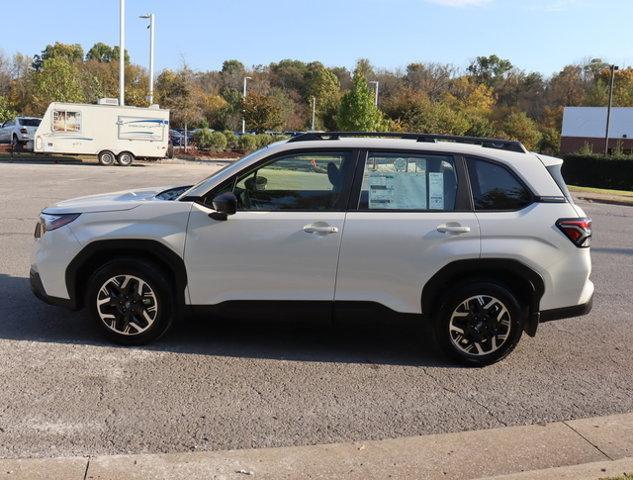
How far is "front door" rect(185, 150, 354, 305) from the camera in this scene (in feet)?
16.2

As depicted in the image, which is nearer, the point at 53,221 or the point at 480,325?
the point at 480,325

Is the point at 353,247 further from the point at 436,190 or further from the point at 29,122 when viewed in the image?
the point at 29,122

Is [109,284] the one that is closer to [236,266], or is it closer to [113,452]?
[236,266]

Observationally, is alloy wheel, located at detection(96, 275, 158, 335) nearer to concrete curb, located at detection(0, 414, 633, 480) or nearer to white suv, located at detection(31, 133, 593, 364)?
white suv, located at detection(31, 133, 593, 364)

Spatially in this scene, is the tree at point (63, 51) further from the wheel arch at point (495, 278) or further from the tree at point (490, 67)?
the wheel arch at point (495, 278)

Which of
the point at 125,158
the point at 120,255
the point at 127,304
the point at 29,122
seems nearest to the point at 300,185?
the point at 120,255

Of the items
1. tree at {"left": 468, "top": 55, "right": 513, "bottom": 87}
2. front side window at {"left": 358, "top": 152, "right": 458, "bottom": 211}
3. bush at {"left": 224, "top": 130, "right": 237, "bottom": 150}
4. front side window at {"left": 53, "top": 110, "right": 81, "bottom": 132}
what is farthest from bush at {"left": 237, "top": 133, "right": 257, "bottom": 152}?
tree at {"left": 468, "top": 55, "right": 513, "bottom": 87}

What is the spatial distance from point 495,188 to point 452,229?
0.52 metres

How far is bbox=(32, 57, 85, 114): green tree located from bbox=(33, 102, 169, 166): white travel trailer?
49.9 ft

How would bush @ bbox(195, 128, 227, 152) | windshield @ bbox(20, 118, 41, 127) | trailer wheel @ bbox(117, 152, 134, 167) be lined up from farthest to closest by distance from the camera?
bush @ bbox(195, 128, 227, 152)
windshield @ bbox(20, 118, 41, 127)
trailer wheel @ bbox(117, 152, 134, 167)

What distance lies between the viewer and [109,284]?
16.8ft

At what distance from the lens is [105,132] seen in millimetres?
31453

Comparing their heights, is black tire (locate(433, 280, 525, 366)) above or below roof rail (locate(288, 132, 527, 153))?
below

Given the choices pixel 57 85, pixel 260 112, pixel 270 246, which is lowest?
pixel 270 246
